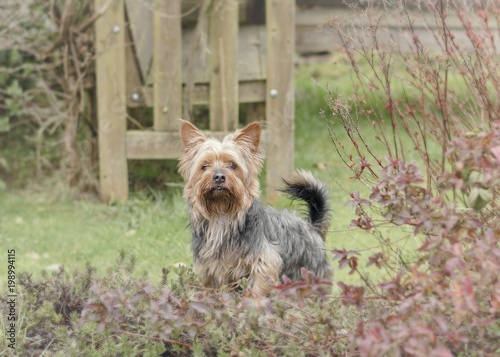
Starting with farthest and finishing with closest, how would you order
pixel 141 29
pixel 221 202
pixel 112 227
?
1. pixel 141 29
2. pixel 112 227
3. pixel 221 202

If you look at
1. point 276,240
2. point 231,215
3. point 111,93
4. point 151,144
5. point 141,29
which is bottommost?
point 276,240

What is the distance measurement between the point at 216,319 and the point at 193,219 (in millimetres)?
1165

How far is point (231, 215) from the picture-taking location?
400 cm

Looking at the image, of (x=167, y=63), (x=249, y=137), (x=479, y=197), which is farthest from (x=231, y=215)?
(x=167, y=63)

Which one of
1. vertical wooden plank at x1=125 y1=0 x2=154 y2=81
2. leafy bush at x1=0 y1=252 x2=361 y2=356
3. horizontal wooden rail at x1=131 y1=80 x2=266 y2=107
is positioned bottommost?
leafy bush at x1=0 y1=252 x2=361 y2=356

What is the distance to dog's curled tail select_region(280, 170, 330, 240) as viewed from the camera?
4473 millimetres

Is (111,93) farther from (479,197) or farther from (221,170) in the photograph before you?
(479,197)

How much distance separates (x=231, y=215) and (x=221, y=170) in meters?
0.32

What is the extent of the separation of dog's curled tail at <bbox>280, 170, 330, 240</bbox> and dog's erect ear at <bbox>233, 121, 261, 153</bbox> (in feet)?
1.46

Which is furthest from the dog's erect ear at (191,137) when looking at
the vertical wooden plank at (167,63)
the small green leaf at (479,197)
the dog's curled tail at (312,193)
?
the vertical wooden plank at (167,63)

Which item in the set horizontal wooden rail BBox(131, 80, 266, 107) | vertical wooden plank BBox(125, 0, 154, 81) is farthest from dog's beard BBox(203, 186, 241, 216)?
vertical wooden plank BBox(125, 0, 154, 81)

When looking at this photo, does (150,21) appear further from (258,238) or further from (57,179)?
(258,238)

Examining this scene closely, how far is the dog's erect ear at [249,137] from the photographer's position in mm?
4035

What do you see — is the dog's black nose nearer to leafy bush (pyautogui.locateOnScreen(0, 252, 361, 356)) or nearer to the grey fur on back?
the grey fur on back
